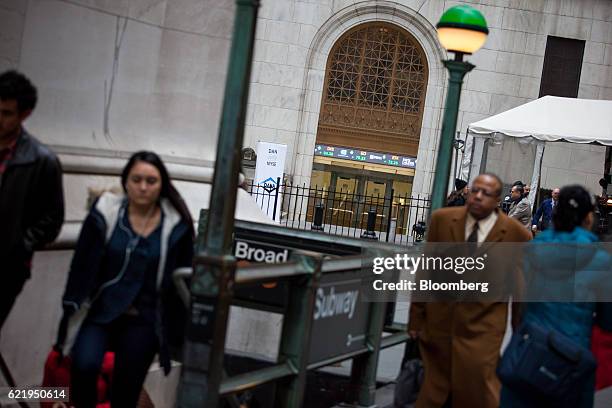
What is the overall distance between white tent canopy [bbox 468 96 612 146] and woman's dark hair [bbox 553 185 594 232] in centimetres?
1414

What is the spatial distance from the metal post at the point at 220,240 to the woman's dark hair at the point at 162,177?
0.77ft

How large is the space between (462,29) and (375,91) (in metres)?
24.1

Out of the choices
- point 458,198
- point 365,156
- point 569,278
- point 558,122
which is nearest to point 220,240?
point 569,278

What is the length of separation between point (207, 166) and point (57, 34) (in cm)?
205

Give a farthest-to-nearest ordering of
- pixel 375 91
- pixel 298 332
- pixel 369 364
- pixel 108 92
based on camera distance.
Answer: pixel 375 91
pixel 369 364
pixel 108 92
pixel 298 332

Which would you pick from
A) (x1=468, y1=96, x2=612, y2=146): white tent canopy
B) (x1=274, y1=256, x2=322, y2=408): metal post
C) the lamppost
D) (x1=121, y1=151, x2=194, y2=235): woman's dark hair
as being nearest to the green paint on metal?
the lamppost

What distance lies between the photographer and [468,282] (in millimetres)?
7465

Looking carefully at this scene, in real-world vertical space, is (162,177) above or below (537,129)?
below

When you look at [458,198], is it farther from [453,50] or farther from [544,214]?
[544,214]

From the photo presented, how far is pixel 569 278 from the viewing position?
6703 millimetres

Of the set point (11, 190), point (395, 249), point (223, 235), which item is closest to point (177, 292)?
point (223, 235)

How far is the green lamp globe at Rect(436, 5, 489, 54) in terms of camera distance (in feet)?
32.4

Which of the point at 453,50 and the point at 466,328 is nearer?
the point at 466,328

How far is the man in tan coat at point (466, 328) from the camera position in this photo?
7355mm
